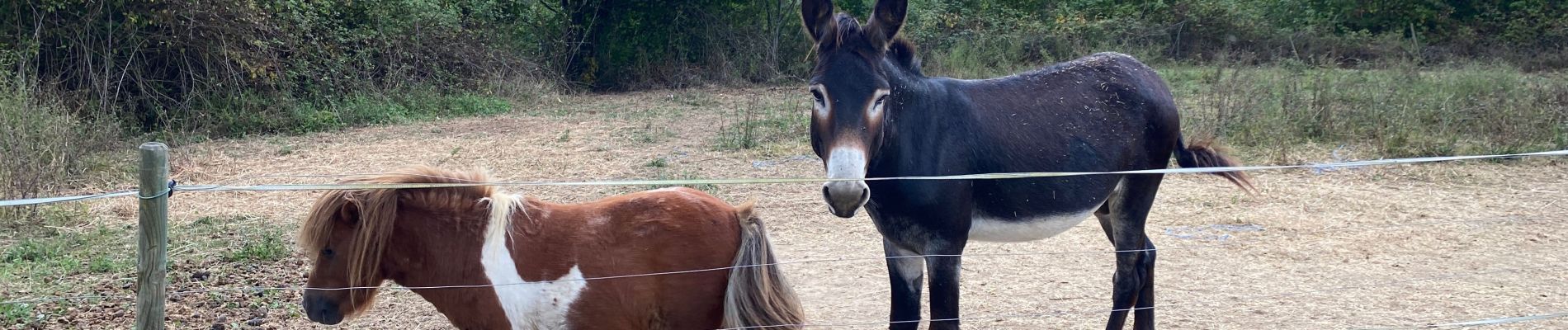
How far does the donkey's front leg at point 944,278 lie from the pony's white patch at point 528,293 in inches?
46.7

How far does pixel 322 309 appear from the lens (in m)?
3.39

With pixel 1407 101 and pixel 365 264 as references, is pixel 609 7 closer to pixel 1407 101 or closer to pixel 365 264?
pixel 1407 101

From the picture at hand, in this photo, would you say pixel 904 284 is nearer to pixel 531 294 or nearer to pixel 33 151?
pixel 531 294

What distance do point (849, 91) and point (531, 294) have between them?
1201 mm

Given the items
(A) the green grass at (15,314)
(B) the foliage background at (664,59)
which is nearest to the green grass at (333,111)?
(B) the foliage background at (664,59)

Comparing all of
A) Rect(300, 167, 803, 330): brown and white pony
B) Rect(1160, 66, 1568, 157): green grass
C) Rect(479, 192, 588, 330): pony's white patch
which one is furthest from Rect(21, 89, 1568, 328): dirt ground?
Rect(479, 192, 588, 330): pony's white patch

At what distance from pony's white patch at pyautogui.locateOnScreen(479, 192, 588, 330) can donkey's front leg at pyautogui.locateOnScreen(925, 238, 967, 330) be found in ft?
3.89

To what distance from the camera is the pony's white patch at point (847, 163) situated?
3.13m

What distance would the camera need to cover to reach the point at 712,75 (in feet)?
55.4

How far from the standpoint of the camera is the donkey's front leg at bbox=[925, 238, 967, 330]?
11.6 ft

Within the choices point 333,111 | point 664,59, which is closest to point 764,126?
point 333,111

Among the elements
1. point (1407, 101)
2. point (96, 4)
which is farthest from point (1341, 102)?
point (96, 4)

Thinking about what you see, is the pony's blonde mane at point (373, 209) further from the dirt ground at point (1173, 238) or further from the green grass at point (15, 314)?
the green grass at point (15, 314)

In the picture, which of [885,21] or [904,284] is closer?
[885,21]
